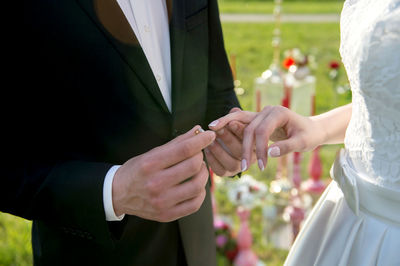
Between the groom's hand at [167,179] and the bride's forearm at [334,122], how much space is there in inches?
23.6

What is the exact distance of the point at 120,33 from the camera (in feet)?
3.96

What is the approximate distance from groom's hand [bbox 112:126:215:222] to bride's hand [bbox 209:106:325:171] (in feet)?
0.90

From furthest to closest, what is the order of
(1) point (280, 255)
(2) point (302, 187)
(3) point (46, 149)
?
1. (2) point (302, 187)
2. (1) point (280, 255)
3. (3) point (46, 149)

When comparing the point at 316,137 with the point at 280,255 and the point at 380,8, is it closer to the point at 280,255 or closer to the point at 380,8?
the point at 380,8

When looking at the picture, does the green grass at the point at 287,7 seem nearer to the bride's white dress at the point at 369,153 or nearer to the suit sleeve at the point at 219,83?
the suit sleeve at the point at 219,83

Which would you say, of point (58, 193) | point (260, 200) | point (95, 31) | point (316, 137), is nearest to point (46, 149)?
point (58, 193)

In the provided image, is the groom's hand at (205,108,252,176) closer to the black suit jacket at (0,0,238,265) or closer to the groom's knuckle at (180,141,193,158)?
the black suit jacket at (0,0,238,265)

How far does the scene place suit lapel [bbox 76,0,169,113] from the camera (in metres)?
1.18

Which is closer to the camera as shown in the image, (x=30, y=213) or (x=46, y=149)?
(x=30, y=213)

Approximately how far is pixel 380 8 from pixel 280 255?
93.2 inches

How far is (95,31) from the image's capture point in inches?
46.9

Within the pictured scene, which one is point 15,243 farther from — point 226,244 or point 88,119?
point 88,119

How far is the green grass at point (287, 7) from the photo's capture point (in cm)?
1039

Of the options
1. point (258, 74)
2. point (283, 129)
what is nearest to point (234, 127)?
point (283, 129)
